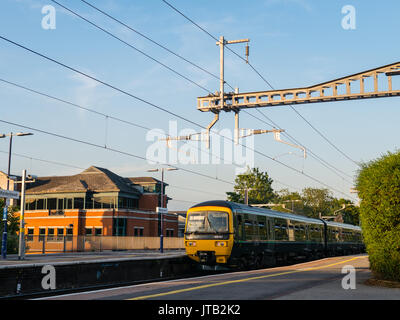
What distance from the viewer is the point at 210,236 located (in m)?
21.9

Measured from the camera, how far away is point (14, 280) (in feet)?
43.4

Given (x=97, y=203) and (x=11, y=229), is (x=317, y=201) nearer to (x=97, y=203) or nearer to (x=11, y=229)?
(x=97, y=203)

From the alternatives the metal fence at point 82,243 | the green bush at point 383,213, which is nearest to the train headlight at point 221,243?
the green bush at point 383,213

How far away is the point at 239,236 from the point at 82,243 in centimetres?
2551

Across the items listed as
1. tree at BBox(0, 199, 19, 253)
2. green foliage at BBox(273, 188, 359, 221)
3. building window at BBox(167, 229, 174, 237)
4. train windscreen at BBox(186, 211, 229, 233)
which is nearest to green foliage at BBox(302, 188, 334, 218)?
green foliage at BBox(273, 188, 359, 221)

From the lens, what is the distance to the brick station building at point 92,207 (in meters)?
63.4

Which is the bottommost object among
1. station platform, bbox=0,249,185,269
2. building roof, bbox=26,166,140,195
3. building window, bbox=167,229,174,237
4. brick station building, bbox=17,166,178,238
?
station platform, bbox=0,249,185,269

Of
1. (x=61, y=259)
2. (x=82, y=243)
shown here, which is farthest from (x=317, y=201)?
(x=61, y=259)

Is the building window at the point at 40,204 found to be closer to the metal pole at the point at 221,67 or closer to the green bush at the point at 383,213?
the metal pole at the point at 221,67

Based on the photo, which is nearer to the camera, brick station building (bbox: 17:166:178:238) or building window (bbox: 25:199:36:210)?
brick station building (bbox: 17:166:178:238)

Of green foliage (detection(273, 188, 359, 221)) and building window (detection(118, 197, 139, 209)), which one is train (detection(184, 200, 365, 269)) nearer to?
building window (detection(118, 197, 139, 209))

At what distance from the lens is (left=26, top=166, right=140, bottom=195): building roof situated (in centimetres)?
6644

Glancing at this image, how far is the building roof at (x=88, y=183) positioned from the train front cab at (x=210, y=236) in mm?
44231
